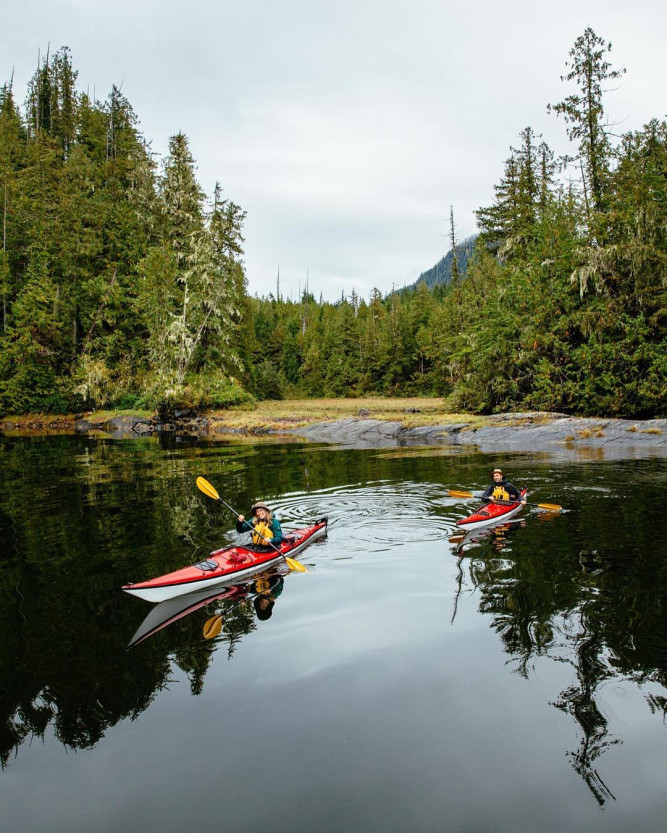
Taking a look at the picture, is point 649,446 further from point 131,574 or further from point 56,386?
point 56,386

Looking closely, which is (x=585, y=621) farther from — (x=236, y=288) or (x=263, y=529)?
(x=236, y=288)

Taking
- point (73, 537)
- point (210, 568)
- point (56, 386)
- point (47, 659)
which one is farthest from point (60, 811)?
point (56, 386)

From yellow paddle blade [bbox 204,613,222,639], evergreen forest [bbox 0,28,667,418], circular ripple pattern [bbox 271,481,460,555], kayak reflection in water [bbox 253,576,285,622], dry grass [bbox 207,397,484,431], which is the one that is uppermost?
evergreen forest [bbox 0,28,667,418]

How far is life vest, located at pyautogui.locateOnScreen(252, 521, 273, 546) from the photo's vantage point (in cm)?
927

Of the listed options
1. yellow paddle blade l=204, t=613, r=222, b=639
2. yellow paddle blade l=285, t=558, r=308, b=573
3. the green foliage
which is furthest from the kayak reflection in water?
the green foliage

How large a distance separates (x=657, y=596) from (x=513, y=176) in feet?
153

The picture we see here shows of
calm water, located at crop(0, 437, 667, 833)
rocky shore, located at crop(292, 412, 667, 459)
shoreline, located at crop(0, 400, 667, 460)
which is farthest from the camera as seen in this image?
shoreline, located at crop(0, 400, 667, 460)

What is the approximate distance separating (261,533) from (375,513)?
4.05 metres

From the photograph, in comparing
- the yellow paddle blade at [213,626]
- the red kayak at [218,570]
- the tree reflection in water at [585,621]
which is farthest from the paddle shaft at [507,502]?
the yellow paddle blade at [213,626]

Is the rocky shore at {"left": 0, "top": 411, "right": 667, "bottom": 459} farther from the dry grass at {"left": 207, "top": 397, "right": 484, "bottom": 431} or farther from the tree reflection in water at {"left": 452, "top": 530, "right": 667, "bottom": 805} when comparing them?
the tree reflection in water at {"left": 452, "top": 530, "right": 667, "bottom": 805}

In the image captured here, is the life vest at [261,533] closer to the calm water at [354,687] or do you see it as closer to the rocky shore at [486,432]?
the calm water at [354,687]

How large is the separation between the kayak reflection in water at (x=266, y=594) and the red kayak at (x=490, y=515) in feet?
13.5

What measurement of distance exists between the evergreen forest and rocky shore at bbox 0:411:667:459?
242 cm

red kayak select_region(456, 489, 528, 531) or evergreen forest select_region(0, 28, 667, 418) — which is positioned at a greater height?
evergreen forest select_region(0, 28, 667, 418)
